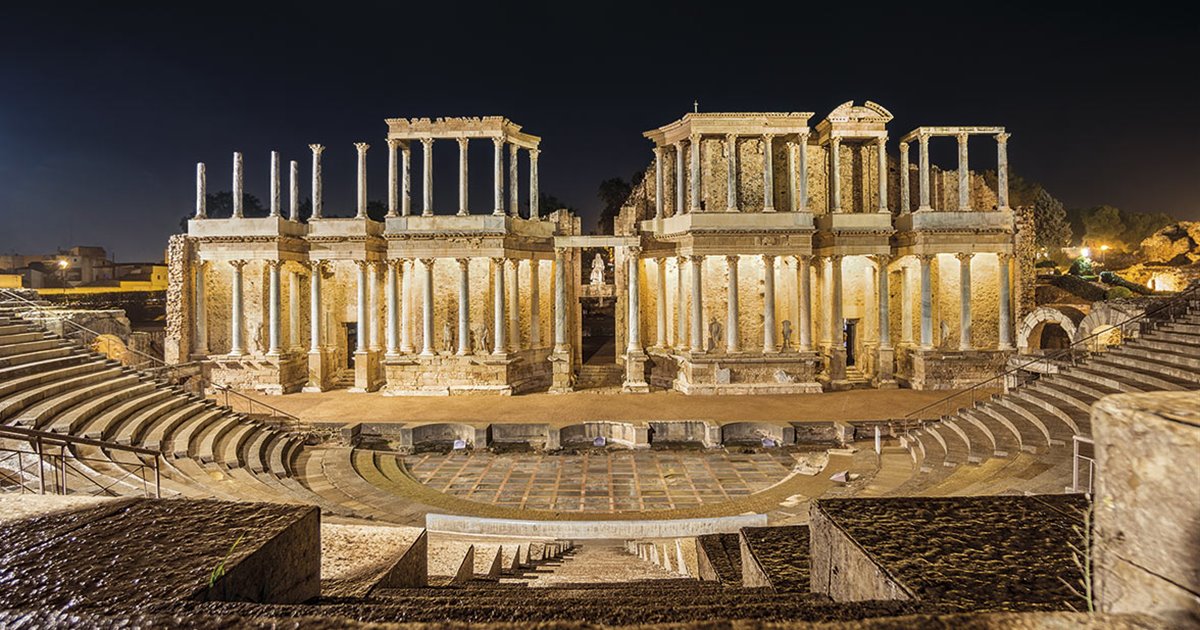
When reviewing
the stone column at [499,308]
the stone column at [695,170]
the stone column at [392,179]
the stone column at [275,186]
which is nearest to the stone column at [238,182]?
the stone column at [275,186]

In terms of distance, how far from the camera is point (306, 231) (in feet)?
92.2

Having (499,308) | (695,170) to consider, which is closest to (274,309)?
(499,308)

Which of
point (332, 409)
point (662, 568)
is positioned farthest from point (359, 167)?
point (662, 568)

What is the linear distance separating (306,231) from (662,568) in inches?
999

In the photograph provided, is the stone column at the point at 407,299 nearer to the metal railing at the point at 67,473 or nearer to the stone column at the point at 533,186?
the stone column at the point at 533,186

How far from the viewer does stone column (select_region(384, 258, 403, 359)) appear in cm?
2594

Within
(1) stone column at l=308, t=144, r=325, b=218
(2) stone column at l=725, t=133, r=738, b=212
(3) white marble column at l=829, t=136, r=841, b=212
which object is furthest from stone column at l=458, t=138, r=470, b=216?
(3) white marble column at l=829, t=136, r=841, b=212

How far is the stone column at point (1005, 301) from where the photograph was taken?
25172 millimetres

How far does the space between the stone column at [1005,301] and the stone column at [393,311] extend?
26.7m

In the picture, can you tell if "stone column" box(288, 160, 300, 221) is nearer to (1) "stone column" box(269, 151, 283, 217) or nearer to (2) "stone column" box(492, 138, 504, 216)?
(1) "stone column" box(269, 151, 283, 217)

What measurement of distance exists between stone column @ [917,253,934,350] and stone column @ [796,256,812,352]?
495cm

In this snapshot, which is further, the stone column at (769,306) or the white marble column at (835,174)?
the white marble column at (835,174)

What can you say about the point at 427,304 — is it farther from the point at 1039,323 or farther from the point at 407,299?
the point at 1039,323

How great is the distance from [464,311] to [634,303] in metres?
7.63
